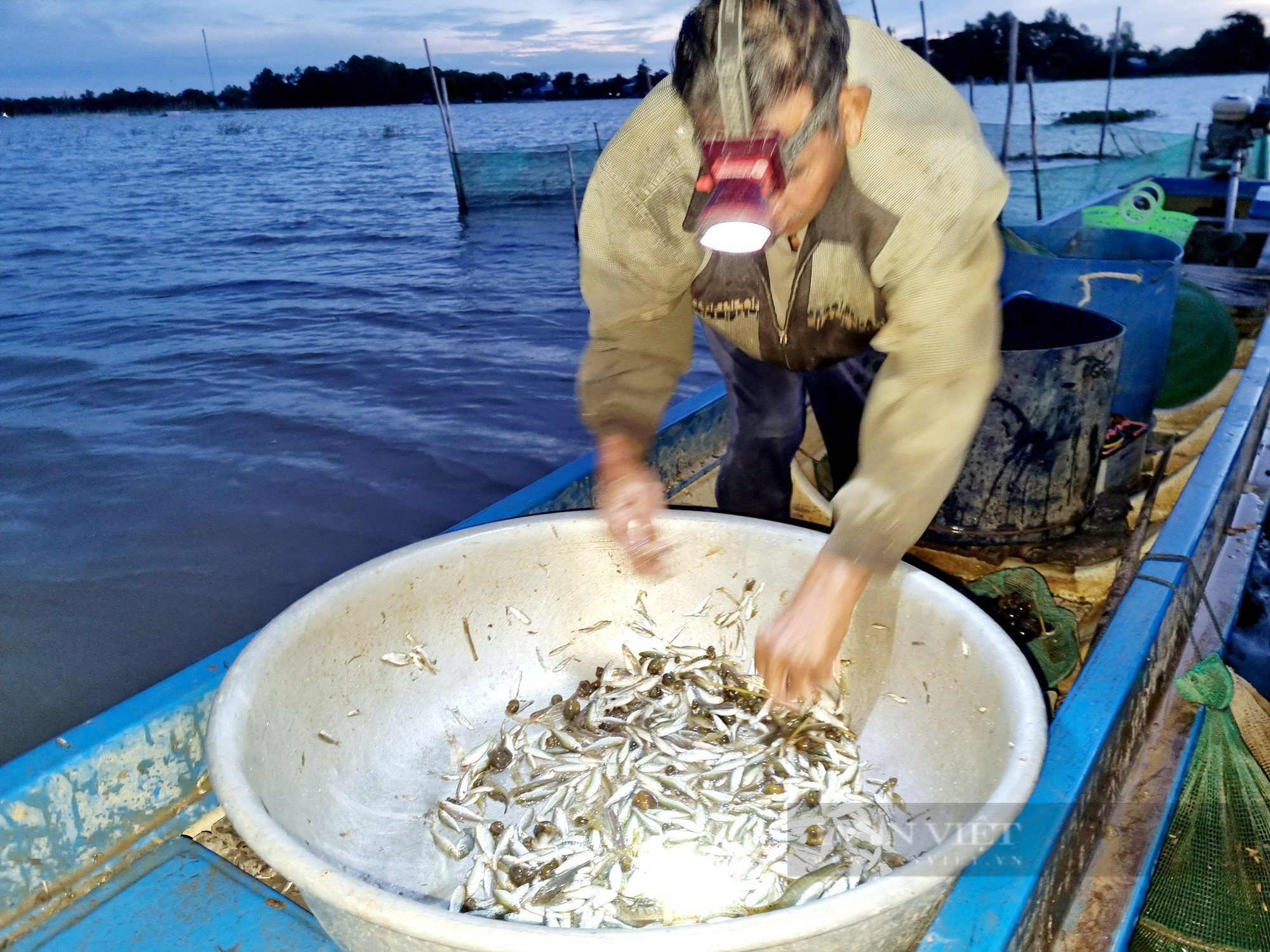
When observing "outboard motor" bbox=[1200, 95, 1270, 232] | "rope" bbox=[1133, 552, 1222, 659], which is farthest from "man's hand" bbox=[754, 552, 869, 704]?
"outboard motor" bbox=[1200, 95, 1270, 232]

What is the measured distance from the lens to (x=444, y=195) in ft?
79.7

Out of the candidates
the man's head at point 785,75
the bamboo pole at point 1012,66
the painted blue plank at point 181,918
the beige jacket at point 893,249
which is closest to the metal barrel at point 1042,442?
the beige jacket at point 893,249

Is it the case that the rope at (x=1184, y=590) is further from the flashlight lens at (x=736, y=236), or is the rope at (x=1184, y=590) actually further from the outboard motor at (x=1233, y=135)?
the outboard motor at (x=1233, y=135)

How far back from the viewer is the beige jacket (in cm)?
181

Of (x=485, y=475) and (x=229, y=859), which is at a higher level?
(x=229, y=859)

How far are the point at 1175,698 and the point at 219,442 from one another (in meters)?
7.71

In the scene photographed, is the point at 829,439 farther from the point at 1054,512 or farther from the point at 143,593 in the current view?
the point at 143,593

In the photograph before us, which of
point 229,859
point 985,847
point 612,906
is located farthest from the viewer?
point 229,859

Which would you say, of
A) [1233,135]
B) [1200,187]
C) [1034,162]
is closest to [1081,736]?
[1200,187]

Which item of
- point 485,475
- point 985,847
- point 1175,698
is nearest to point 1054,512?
point 1175,698

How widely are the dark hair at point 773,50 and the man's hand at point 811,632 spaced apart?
0.92m

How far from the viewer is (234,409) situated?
345 inches

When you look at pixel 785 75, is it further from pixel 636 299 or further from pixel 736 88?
pixel 636 299

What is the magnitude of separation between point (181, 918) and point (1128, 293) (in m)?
5.10
